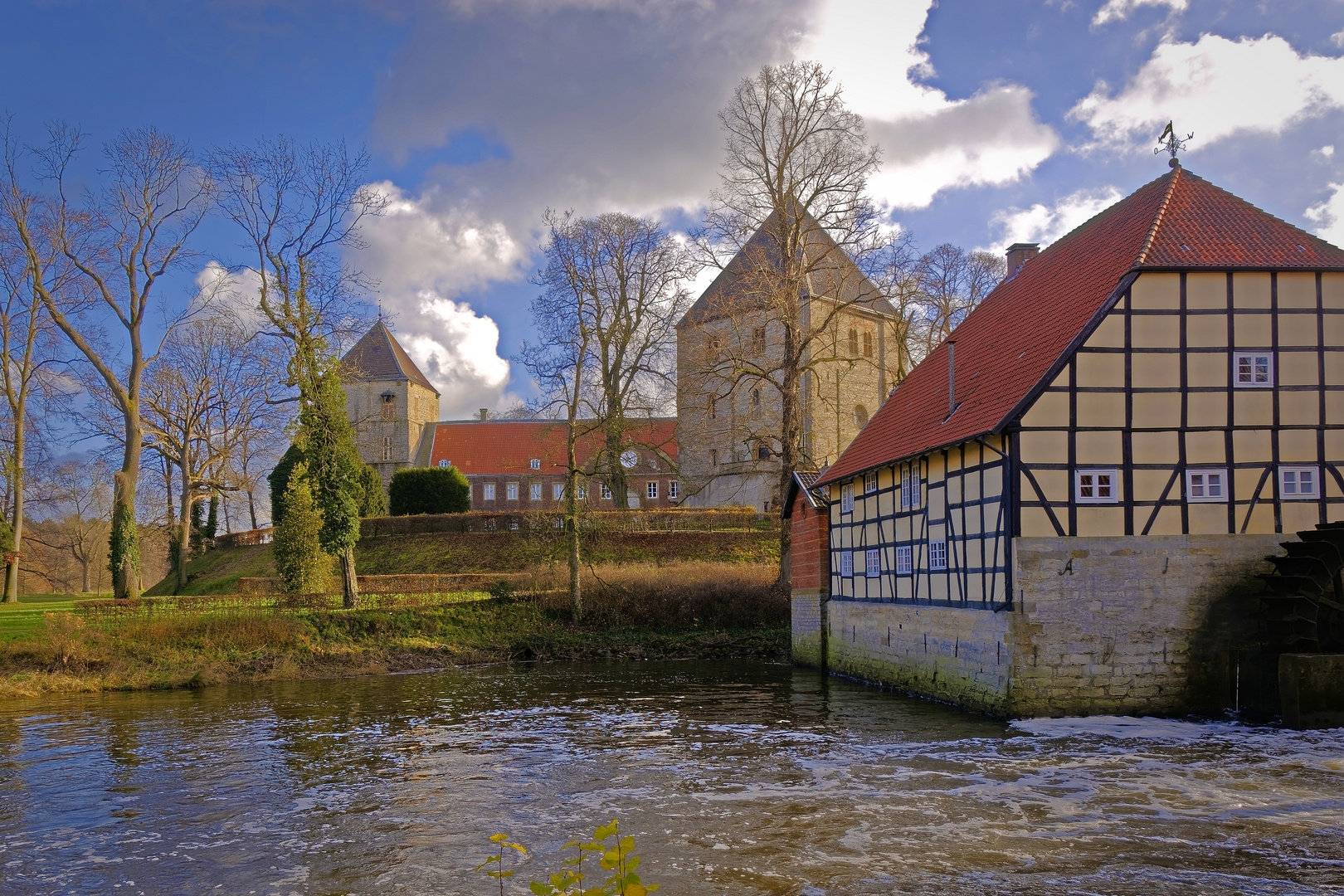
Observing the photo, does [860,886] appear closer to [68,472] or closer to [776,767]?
[776,767]

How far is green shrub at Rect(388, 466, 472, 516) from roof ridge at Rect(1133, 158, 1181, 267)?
33.7m

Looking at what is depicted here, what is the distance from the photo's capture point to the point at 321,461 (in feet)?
88.7

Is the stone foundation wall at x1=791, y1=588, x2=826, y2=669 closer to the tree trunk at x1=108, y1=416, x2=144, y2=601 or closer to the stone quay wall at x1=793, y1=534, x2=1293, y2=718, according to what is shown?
the stone quay wall at x1=793, y1=534, x2=1293, y2=718

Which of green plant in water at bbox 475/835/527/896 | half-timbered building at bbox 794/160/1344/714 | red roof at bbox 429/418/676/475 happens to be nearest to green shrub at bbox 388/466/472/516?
red roof at bbox 429/418/676/475

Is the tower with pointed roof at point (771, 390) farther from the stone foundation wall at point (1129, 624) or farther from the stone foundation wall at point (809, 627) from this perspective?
the stone foundation wall at point (1129, 624)

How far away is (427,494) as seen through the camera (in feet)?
149

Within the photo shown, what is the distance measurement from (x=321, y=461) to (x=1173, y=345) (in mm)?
20534

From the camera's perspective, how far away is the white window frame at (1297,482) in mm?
15633

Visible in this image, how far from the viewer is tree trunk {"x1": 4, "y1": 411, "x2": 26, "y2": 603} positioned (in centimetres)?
3466

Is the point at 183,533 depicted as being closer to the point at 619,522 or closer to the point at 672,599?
the point at 619,522

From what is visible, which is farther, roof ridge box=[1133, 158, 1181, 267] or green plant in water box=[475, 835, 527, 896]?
roof ridge box=[1133, 158, 1181, 267]

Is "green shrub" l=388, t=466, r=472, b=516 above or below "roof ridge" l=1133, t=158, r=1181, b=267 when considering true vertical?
below

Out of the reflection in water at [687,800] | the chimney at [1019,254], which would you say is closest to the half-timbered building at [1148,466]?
the reflection in water at [687,800]

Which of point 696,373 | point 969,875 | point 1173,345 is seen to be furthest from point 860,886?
point 696,373
